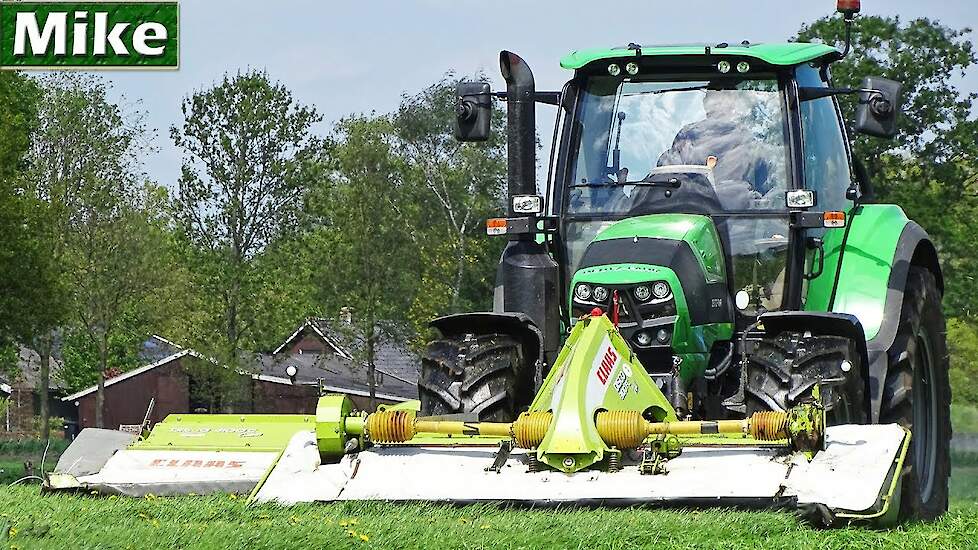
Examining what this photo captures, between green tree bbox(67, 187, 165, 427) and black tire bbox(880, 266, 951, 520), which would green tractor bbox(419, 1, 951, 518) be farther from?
green tree bbox(67, 187, 165, 427)

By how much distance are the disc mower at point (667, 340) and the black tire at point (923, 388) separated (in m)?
0.02

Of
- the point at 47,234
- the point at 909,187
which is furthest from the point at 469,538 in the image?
the point at 47,234

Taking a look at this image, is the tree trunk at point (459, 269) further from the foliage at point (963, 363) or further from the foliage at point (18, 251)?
the foliage at point (963, 363)

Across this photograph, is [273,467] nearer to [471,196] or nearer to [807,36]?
[807,36]

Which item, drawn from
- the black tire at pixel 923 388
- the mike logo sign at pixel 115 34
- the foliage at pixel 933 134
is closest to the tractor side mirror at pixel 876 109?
the black tire at pixel 923 388

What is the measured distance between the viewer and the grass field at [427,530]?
6.52 m

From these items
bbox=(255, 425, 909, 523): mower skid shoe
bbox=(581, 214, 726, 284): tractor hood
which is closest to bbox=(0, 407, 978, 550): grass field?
bbox=(255, 425, 909, 523): mower skid shoe

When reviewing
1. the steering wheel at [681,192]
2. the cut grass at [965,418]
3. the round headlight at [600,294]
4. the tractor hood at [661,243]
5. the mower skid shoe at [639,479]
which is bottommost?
the cut grass at [965,418]

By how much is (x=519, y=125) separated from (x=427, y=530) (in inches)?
120

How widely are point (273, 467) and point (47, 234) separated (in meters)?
28.3

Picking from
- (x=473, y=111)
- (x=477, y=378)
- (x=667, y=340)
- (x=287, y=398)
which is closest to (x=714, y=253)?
(x=667, y=340)

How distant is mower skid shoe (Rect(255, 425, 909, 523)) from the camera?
23.6ft

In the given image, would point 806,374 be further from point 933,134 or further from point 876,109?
point 933,134

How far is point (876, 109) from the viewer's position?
30.9ft
